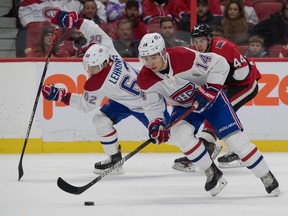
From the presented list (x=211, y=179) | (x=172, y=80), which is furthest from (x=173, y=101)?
(x=211, y=179)

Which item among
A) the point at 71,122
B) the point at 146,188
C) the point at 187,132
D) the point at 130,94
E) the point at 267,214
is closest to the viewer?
the point at 267,214

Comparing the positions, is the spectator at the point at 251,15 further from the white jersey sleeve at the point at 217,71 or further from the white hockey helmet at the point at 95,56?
the white jersey sleeve at the point at 217,71

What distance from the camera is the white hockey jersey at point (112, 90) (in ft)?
21.1

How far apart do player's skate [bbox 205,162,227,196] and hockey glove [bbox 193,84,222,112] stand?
38 cm

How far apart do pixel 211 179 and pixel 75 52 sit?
3220 mm

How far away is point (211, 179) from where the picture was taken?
5293mm

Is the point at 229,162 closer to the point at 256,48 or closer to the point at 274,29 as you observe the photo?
the point at 256,48

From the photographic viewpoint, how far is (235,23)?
8.25m

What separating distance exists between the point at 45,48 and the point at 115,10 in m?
0.76

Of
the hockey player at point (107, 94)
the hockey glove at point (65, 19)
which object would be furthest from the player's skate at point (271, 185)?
the hockey glove at point (65, 19)

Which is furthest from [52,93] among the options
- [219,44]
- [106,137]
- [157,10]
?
[157,10]

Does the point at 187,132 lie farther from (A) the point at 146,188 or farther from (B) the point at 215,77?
(A) the point at 146,188

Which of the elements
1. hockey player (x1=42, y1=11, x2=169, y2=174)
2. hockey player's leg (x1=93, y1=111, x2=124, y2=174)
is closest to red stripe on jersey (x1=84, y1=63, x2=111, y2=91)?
hockey player (x1=42, y1=11, x2=169, y2=174)

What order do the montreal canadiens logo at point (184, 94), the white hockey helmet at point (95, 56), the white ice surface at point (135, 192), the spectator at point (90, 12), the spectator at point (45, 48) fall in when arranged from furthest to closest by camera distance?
1. the spectator at point (90, 12)
2. the spectator at point (45, 48)
3. the white hockey helmet at point (95, 56)
4. the montreal canadiens logo at point (184, 94)
5. the white ice surface at point (135, 192)
